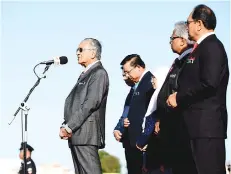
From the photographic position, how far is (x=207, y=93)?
20.2 ft

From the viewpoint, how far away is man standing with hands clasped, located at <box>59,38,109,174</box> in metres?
7.97

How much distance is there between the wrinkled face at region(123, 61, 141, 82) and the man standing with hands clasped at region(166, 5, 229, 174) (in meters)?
2.49

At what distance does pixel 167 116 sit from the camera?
6629mm

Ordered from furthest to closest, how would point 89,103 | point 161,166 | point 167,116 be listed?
point 89,103
point 161,166
point 167,116

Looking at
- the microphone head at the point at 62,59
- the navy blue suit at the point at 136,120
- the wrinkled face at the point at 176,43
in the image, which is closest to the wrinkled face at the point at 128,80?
the navy blue suit at the point at 136,120

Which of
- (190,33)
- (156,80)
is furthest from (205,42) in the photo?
(156,80)

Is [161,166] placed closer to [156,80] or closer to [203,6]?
[156,80]

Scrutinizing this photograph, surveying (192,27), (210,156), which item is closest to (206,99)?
(210,156)

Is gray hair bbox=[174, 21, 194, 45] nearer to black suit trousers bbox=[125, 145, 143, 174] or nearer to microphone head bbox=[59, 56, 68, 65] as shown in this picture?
microphone head bbox=[59, 56, 68, 65]

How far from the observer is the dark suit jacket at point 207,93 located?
6.12 metres

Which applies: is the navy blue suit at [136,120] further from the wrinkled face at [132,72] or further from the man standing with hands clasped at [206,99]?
the man standing with hands clasped at [206,99]

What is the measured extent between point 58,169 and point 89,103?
8.79m

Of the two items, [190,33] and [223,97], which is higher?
[190,33]

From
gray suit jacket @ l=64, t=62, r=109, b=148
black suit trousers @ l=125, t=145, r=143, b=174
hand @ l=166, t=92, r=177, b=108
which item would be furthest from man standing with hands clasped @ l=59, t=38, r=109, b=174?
hand @ l=166, t=92, r=177, b=108
